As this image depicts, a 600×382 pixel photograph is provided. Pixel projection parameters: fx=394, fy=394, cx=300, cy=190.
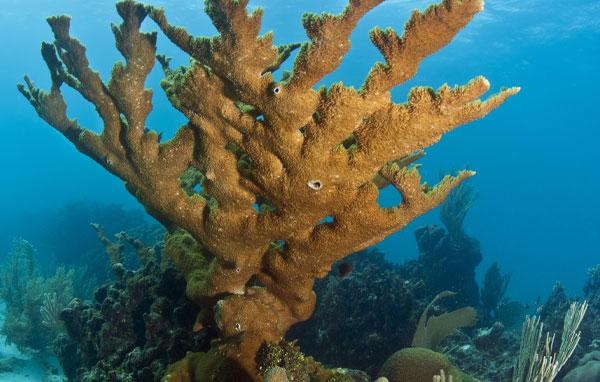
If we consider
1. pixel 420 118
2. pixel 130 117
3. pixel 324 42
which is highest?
pixel 130 117

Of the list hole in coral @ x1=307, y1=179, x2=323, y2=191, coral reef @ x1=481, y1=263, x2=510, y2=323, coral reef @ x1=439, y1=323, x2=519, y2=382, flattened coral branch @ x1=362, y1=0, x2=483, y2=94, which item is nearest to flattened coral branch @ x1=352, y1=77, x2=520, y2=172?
flattened coral branch @ x1=362, y1=0, x2=483, y2=94

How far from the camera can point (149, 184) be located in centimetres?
311

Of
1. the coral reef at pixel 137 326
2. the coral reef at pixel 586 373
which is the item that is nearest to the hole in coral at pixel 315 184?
the coral reef at pixel 137 326

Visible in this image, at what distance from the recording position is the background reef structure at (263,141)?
2127 millimetres

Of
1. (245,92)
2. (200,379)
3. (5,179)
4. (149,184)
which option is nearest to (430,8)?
(245,92)

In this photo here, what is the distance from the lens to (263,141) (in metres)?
2.48

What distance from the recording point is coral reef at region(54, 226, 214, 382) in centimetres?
439

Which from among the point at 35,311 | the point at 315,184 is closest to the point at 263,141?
the point at 315,184

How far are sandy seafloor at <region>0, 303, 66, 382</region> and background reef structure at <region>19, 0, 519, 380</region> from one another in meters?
5.88

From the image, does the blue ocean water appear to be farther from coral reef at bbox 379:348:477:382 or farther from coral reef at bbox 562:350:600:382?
coral reef at bbox 379:348:477:382

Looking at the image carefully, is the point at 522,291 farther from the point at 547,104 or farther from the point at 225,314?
the point at 225,314

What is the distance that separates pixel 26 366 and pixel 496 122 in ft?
262

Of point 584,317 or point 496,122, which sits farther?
point 496,122

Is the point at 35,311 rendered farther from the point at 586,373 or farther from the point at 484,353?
the point at 586,373
